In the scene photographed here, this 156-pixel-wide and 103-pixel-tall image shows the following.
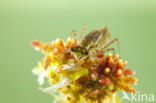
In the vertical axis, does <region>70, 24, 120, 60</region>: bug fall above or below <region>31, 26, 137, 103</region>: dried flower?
above

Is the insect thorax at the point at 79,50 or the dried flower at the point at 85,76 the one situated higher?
the insect thorax at the point at 79,50

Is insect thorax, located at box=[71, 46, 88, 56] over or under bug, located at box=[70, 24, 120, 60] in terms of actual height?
under

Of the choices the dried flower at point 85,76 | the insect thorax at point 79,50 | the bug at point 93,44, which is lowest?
the dried flower at point 85,76

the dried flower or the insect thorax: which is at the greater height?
the insect thorax

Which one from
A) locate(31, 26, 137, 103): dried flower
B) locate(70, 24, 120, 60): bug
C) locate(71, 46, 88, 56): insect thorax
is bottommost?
locate(31, 26, 137, 103): dried flower

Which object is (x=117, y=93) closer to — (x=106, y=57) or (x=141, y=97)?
(x=106, y=57)

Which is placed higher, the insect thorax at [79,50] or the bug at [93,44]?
the bug at [93,44]

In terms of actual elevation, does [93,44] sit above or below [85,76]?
above

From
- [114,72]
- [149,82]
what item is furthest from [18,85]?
[114,72]
